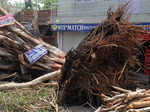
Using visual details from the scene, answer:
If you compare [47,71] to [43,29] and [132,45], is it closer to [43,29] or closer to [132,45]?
[132,45]

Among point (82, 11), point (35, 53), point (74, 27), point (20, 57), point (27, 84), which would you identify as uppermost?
point (82, 11)

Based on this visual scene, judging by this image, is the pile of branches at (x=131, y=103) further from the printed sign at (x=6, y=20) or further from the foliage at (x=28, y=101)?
the printed sign at (x=6, y=20)

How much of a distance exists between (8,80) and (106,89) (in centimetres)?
358

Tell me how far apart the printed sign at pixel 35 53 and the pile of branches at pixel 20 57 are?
11cm

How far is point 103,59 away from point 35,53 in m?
2.73

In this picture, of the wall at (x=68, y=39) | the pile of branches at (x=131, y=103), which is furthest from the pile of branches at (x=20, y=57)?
the wall at (x=68, y=39)

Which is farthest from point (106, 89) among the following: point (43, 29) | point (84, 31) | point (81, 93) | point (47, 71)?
point (43, 29)

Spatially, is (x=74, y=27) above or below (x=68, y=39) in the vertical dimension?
above

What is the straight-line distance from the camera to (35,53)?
653 cm

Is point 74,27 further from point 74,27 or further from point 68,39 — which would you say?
point 68,39

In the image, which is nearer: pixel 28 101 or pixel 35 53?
pixel 28 101

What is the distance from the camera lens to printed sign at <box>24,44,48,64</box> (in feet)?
21.2

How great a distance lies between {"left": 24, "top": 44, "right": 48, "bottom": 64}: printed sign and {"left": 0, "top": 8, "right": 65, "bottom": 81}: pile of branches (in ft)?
0.36

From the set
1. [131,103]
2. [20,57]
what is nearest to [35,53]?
[20,57]
